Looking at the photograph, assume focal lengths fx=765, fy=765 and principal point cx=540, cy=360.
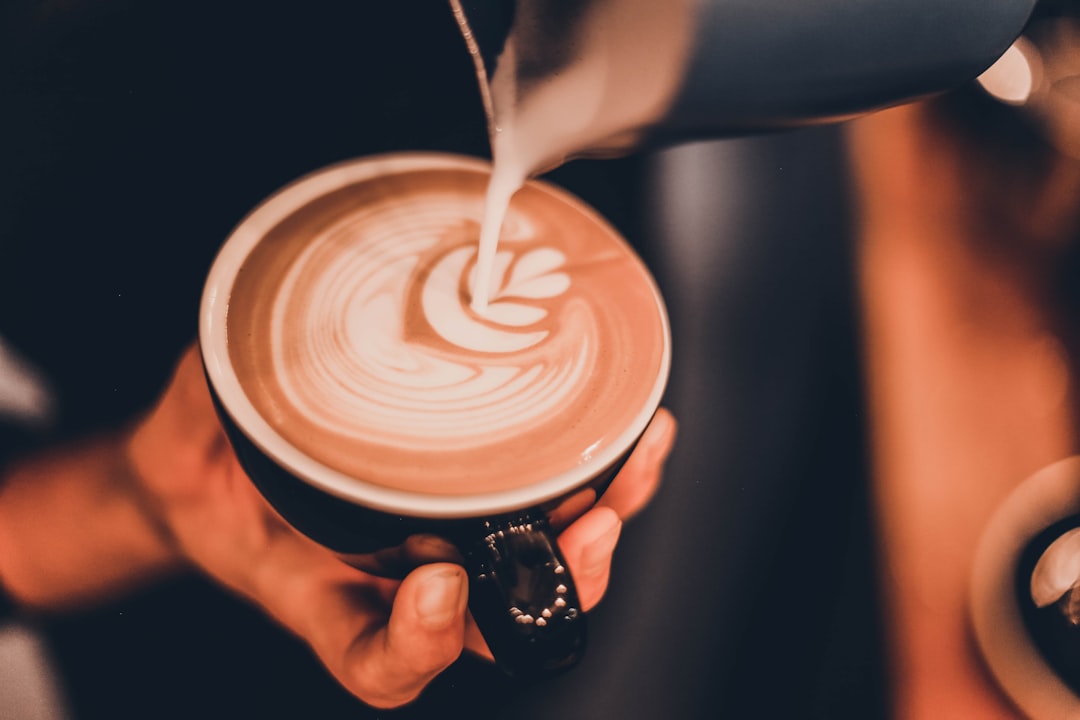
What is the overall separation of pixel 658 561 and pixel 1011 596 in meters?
0.36

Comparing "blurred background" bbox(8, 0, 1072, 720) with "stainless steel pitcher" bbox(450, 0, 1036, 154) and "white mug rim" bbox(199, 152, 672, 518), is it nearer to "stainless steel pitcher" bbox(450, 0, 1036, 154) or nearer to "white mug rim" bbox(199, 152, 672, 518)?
"white mug rim" bbox(199, 152, 672, 518)

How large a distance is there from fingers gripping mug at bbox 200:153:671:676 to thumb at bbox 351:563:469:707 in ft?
0.06

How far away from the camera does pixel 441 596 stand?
0.49 meters

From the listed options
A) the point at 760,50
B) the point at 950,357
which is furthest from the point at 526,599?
the point at 950,357

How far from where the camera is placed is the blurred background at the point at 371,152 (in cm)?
64

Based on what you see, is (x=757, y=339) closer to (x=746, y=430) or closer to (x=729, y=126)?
(x=746, y=430)

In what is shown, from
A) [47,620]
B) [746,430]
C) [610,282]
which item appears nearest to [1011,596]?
[746,430]

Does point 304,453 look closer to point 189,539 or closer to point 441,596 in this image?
point 441,596

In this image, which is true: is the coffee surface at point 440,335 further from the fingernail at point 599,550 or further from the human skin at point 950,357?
the human skin at point 950,357

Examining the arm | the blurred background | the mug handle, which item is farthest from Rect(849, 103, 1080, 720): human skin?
the arm

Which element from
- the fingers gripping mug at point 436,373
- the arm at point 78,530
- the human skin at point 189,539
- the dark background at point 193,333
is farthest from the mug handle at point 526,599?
the arm at point 78,530

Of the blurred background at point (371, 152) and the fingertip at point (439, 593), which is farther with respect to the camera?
the blurred background at point (371, 152)

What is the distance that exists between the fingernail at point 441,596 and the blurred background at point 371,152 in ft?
0.58

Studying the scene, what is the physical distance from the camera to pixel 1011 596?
77 centimetres
